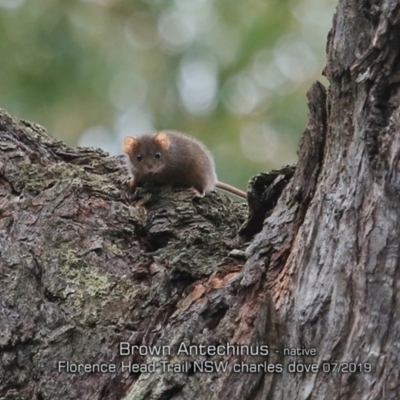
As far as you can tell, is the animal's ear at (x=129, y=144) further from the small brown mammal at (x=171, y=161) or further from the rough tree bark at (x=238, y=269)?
the rough tree bark at (x=238, y=269)

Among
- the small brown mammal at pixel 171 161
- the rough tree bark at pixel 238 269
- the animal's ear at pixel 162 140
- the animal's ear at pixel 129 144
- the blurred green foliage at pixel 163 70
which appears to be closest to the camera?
the rough tree bark at pixel 238 269

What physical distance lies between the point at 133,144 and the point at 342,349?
311 centimetres

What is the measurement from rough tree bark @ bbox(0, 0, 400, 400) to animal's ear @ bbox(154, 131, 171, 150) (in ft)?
4.89

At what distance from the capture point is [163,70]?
28.0ft

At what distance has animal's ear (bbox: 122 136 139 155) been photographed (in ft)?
16.6

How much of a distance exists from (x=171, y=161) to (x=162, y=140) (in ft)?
1.30

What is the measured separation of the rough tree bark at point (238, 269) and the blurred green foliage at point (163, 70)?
4.07m

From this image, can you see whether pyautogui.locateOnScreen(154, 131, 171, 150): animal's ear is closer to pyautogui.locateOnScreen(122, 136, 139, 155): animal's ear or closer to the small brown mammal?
the small brown mammal

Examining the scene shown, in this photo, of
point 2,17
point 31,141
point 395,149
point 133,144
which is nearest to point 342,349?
point 395,149

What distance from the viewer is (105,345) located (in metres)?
2.88

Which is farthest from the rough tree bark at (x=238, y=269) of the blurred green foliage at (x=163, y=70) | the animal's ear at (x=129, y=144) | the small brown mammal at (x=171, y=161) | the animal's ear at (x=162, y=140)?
the blurred green foliage at (x=163, y=70)

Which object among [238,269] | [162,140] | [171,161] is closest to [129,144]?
[162,140]

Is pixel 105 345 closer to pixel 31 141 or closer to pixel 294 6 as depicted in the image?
pixel 31 141

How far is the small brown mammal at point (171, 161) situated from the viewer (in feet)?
15.1
